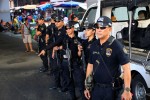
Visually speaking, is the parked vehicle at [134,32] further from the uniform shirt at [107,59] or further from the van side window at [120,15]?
the uniform shirt at [107,59]

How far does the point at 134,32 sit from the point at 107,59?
3.63 meters

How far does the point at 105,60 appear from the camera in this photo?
4.24 m

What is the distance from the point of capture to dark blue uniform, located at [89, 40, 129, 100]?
4.18m

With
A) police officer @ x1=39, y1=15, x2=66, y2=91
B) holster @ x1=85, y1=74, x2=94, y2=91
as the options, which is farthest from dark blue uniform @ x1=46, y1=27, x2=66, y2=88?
holster @ x1=85, y1=74, x2=94, y2=91

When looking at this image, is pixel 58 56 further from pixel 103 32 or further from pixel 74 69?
pixel 103 32

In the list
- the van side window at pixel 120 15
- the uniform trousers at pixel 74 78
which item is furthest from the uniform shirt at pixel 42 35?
the uniform trousers at pixel 74 78

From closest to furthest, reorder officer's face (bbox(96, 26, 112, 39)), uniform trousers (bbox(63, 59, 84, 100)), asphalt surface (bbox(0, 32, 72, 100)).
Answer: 1. officer's face (bbox(96, 26, 112, 39))
2. uniform trousers (bbox(63, 59, 84, 100))
3. asphalt surface (bbox(0, 32, 72, 100))

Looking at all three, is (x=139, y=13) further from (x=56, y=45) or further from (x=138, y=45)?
(x=56, y=45)

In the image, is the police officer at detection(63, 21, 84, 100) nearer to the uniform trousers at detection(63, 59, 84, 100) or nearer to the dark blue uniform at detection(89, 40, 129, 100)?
the uniform trousers at detection(63, 59, 84, 100)

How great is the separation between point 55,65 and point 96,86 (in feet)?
13.3

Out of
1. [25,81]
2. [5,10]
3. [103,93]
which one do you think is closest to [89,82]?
[103,93]

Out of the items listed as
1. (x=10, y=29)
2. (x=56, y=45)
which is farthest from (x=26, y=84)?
(x=10, y=29)

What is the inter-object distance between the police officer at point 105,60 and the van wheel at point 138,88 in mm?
1893

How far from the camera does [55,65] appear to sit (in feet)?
27.5
